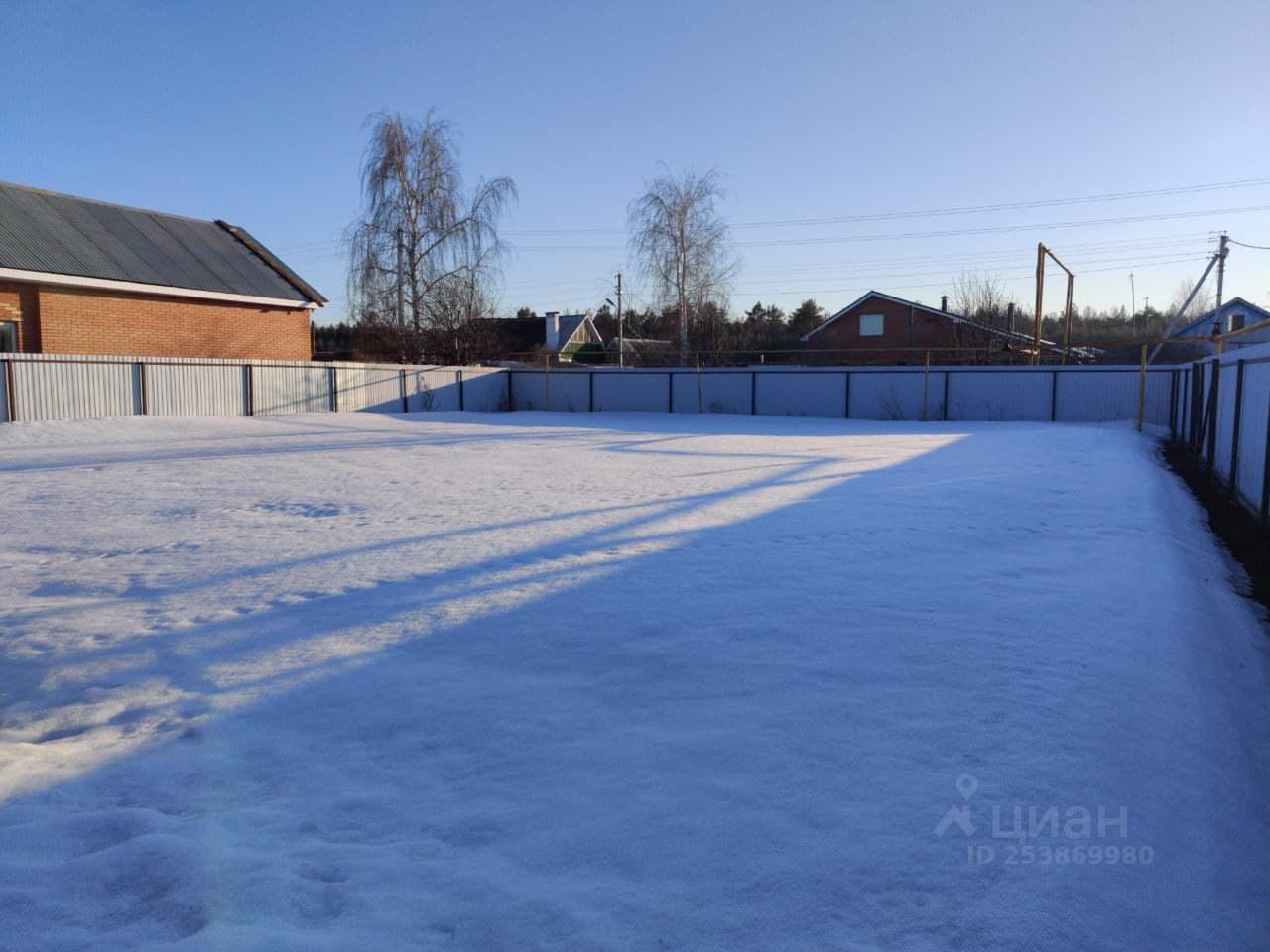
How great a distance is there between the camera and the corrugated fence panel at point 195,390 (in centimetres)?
1778

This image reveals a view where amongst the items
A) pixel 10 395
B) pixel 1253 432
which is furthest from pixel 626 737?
pixel 10 395

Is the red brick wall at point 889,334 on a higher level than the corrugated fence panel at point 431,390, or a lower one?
higher

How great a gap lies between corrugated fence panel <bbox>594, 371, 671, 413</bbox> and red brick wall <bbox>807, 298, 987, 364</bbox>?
12944 millimetres

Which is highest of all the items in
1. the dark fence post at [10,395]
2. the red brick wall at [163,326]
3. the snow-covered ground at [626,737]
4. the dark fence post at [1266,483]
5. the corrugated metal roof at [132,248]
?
the corrugated metal roof at [132,248]

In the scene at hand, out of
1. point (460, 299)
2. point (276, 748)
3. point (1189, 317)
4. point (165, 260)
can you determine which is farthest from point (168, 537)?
point (1189, 317)

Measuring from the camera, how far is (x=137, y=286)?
787 inches

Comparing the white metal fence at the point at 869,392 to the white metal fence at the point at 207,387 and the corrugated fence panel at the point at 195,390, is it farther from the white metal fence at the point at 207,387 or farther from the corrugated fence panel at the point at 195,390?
the corrugated fence panel at the point at 195,390

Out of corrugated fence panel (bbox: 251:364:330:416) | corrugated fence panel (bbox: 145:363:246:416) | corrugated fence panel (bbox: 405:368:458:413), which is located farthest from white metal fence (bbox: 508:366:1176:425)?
corrugated fence panel (bbox: 145:363:246:416)

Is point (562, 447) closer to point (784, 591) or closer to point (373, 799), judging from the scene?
point (784, 591)

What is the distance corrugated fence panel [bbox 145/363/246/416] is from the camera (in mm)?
17781

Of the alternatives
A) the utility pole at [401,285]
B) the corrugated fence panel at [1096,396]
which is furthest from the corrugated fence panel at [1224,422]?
the utility pole at [401,285]

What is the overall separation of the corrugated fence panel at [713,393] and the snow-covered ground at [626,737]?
20.1 meters

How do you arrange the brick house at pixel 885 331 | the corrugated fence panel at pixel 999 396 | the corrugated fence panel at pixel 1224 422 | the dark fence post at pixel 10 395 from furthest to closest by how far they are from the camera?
the brick house at pixel 885 331 → the corrugated fence panel at pixel 999 396 → the dark fence post at pixel 10 395 → the corrugated fence panel at pixel 1224 422

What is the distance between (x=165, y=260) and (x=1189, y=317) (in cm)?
5626
